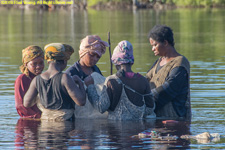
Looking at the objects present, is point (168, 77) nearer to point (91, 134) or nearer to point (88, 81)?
point (88, 81)

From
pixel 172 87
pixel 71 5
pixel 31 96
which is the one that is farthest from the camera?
pixel 71 5

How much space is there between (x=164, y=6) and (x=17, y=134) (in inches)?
3747

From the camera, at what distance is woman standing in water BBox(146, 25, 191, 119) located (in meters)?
10.4

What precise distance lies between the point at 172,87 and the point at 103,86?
1.24 m

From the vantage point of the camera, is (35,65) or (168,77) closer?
(168,77)

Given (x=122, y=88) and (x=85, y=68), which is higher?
(x=85, y=68)

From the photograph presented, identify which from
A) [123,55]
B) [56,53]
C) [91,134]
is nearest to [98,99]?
[91,134]

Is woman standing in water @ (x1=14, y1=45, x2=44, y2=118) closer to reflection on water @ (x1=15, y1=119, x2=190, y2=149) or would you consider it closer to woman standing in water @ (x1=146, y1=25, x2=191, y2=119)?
reflection on water @ (x1=15, y1=119, x2=190, y2=149)

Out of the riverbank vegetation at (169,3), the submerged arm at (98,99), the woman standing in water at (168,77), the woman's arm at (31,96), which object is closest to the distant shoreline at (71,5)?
the riverbank vegetation at (169,3)

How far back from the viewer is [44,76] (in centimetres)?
1002

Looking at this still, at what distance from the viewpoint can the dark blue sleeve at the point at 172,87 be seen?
10.4m

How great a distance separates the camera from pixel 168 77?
10500 mm

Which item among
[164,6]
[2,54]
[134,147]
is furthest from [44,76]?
[164,6]

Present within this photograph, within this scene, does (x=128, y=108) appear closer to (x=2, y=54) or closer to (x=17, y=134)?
(x=17, y=134)
